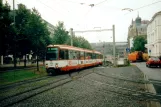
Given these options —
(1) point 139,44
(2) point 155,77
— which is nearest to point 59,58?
(2) point 155,77

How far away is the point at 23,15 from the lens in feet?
123

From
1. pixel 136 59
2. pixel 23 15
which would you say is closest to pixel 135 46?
pixel 136 59

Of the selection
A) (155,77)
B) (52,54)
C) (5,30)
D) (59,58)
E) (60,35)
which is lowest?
(155,77)

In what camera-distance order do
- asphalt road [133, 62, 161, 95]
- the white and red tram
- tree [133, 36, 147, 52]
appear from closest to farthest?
1. asphalt road [133, 62, 161, 95]
2. the white and red tram
3. tree [133, 36, 147, 52]

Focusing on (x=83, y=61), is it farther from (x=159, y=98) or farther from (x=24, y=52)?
(x=159, y=98)

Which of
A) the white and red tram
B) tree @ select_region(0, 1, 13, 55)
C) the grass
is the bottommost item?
the grass

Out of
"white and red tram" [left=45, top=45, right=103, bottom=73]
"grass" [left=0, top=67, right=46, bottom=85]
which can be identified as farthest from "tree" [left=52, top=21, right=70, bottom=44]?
→ "grass" [left=0, top=67, right=46, bottom=85]

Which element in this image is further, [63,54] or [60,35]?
[60,35]

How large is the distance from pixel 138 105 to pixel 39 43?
26.9 meters

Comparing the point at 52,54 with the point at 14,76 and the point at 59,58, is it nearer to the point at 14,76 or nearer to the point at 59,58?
the point at 59,58

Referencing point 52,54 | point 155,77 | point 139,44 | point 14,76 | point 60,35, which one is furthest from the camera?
point 139,44

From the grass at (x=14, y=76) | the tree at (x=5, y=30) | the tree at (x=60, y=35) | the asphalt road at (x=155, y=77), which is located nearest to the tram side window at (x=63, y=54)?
the grass at (x=14, y=76)

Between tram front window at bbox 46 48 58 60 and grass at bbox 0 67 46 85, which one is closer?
grass at bbox 0 67 46 85

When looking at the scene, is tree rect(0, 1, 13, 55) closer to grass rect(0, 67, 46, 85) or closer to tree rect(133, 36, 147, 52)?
grass rect(0, 67, 46, 85)
